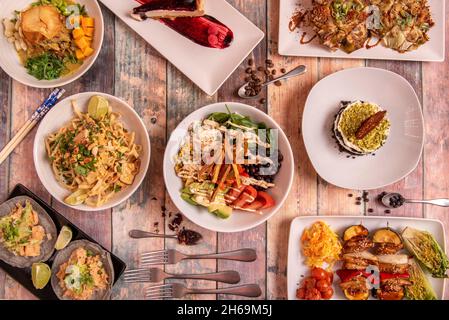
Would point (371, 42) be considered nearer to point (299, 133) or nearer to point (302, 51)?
point (302, 51)

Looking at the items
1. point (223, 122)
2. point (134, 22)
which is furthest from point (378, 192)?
point (134, 22)

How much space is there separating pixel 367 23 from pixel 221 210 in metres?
1.47

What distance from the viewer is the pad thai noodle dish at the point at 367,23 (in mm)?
2840

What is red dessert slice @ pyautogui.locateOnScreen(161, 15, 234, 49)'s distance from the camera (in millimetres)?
2900

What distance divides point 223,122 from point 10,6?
4.91 ft

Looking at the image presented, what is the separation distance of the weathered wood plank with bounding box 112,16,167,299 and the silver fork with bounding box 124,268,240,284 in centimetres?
5

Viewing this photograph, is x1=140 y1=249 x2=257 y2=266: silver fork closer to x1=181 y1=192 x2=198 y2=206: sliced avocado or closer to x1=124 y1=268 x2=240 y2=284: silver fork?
x1=124 y1=268 x2=240 y2=284: silver fork

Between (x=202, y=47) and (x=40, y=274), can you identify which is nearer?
(x=40, y=274)

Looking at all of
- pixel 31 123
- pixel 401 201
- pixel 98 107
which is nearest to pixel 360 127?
pixel 401 201

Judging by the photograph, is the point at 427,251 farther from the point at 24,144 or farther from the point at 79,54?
the point at 24,144

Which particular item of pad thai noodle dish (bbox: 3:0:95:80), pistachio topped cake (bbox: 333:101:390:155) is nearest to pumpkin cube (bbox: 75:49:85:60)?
pad thai noodle dish (bbox: 3:0:95:80)

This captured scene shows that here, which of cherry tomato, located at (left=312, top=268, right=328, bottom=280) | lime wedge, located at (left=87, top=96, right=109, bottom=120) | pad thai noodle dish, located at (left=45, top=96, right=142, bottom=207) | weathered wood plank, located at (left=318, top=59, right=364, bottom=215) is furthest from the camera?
weathered wood plank, located at (left=318, top=59, right=364, bottom=215)

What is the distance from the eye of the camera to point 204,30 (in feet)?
9.59

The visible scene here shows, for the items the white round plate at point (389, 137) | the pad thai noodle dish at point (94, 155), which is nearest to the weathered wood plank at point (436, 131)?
the white round plate at point (389, 137)
